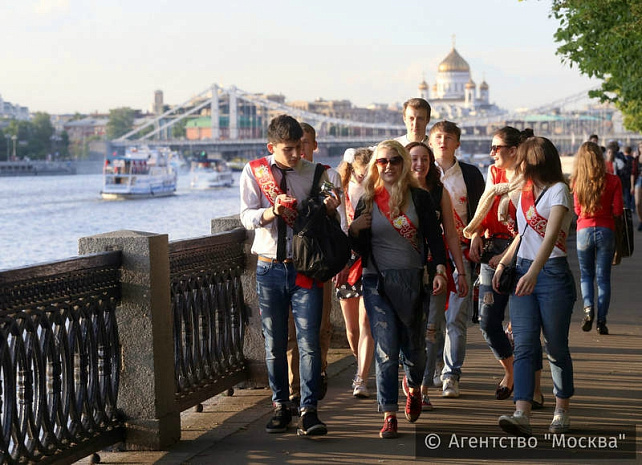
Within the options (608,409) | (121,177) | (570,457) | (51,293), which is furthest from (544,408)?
(121,177)

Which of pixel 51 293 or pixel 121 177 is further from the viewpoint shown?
pixel 121 177

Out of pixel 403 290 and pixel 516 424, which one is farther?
pixel 403 290

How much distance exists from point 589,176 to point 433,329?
10.5 feet

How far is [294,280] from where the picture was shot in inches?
236

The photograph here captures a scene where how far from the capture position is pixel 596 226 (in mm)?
9930

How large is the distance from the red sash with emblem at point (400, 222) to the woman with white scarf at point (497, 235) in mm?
728

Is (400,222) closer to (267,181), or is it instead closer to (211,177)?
(267,181)

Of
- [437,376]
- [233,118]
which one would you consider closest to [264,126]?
[233,118]

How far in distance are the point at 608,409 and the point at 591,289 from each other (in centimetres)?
374

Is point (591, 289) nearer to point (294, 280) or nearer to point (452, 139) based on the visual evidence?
point (452, 139)

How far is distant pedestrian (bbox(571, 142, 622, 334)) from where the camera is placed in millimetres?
9539

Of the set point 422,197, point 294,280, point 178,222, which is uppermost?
point 422,197

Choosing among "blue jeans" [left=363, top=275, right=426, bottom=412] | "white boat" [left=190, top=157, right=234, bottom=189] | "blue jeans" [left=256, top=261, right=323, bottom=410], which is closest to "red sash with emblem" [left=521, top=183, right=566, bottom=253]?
"blue jeans" [left=363, top=275, right=426, bottom=412]

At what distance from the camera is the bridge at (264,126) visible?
442 ft
